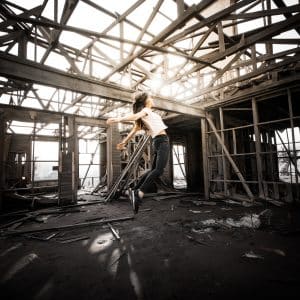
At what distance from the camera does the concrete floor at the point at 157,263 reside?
2.23m

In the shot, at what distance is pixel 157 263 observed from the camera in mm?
2906

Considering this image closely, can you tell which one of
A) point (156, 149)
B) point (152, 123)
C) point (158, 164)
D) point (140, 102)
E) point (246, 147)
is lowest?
point (158, 164)

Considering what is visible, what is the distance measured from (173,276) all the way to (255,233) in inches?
101

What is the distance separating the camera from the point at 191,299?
6.79 ft

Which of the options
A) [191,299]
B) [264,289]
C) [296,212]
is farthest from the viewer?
[296,212]

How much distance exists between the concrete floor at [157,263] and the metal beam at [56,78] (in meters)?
3.48

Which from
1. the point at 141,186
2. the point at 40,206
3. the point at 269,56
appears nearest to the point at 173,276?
the point at 141,186

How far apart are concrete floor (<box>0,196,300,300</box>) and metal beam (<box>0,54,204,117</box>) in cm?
348

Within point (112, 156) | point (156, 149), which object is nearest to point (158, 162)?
point (156, 149)

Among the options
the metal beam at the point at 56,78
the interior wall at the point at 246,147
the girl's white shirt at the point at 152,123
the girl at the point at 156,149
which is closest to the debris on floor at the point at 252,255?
the girl at the point at 156,149

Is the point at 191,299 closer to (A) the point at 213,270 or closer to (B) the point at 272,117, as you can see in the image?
(A) the point at 213,270

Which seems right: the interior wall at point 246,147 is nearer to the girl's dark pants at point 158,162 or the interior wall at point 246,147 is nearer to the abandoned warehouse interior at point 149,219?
the abandoned warehouse interior at point 149,219

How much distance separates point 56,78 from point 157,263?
440 centimetres

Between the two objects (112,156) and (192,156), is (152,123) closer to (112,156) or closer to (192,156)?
(112,156)
